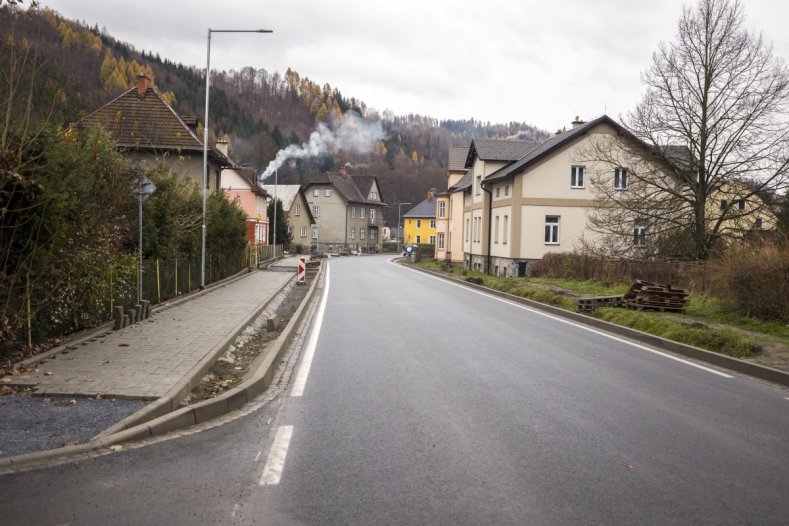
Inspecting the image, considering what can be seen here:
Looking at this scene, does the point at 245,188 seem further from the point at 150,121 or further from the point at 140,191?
the point at 140,191

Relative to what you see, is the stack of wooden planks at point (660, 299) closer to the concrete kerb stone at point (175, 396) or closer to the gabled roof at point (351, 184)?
the concrete kerb stone at point (175, 396)

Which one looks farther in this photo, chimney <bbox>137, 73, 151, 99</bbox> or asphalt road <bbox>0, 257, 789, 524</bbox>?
chimney <bbox>137, 73, 151, 99</bbox>

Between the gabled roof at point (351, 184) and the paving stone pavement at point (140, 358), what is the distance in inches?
3288

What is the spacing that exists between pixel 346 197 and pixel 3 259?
297 ft

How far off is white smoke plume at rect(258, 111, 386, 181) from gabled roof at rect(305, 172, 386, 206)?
21.1ft

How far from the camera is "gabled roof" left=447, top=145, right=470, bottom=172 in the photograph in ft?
192

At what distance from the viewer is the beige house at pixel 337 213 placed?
97625mm

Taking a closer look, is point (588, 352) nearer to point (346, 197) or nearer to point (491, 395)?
point (491, 395)

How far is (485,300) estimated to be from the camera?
21844 millimetres

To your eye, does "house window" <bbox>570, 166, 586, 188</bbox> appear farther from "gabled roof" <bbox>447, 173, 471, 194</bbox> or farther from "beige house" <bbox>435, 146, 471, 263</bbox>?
"beige house" <bbox>435, 146, 471, 263</bbox>

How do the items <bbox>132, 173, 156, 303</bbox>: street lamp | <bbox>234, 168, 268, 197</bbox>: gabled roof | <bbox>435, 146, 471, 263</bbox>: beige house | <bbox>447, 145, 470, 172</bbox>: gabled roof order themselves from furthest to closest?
<bbox>447, 145, 470, 172</bbox>: gabled roof, <bbox>234, 168, 268, 197</bbox>: gabled roof, <bbox>435, 146, 471, 263</bbox>: beige house, <bbox>132, 173, 156, 303</bbox>: street lamp

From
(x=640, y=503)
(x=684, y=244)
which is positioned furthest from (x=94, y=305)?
(x=684, y=244)

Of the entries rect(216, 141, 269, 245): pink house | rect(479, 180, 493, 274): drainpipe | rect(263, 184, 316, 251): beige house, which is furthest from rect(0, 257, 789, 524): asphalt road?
rect(263, 184, 316, 251): beige house

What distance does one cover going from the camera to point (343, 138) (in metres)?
119
